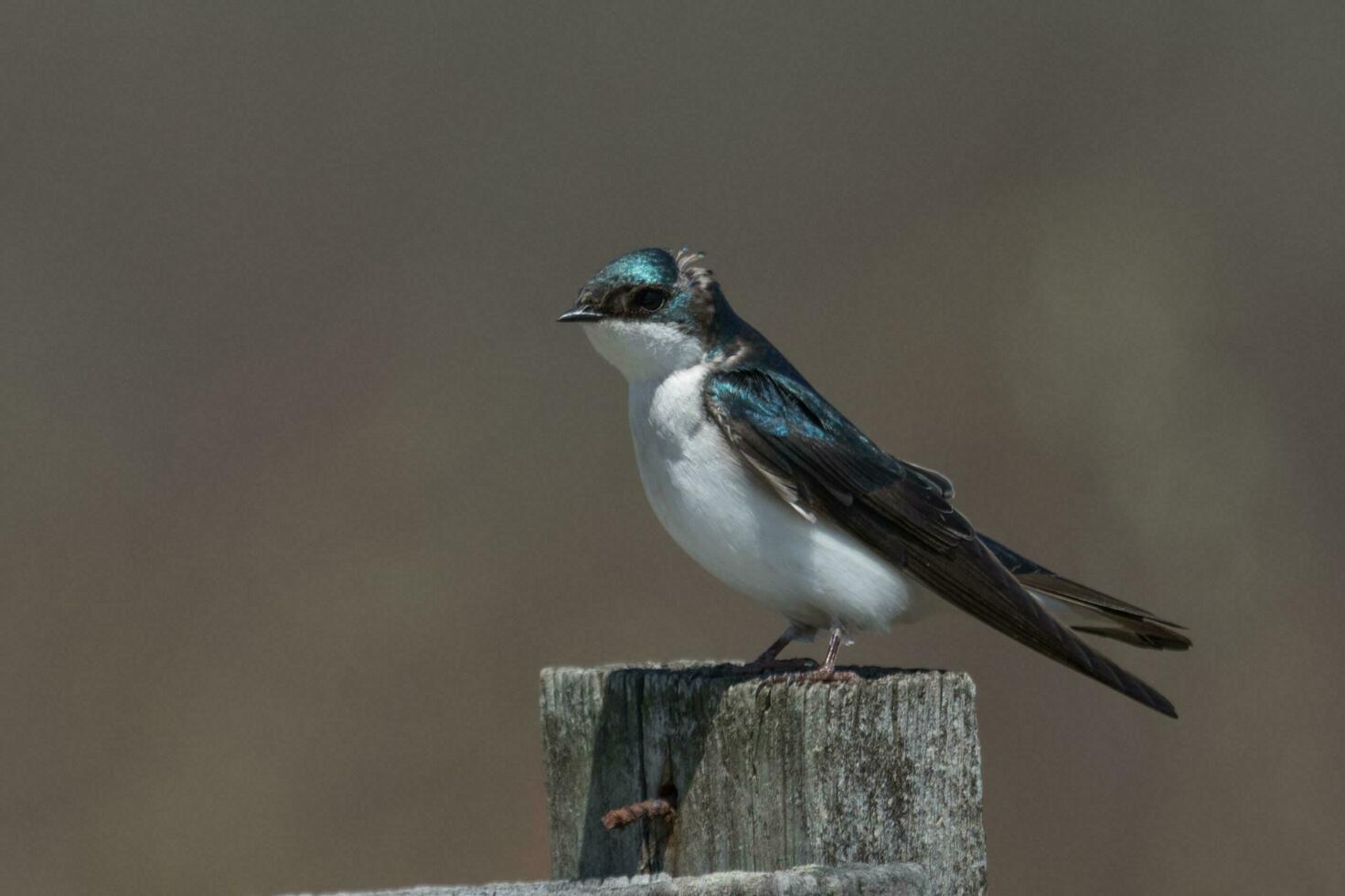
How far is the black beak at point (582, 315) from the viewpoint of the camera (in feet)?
9.02

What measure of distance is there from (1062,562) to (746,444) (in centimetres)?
194

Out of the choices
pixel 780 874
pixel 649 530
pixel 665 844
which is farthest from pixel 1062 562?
pixel 780 874

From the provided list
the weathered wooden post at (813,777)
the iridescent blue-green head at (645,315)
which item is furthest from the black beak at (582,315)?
the weathered wooden post at (813,777)

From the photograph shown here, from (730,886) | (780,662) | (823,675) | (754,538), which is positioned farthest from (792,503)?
(730,886)

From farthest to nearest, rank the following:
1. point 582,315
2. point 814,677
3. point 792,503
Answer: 1. point 582,315
2. point 792,503
3. point 814,677

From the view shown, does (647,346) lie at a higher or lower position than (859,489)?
higher

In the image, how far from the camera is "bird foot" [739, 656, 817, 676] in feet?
7.72

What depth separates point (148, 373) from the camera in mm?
4902

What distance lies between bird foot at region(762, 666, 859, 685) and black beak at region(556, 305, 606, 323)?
2.54 feet

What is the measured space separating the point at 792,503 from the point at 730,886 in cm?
115

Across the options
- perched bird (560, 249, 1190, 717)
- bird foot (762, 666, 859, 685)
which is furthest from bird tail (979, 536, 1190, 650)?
bird foot (762, 666, 859, 685)

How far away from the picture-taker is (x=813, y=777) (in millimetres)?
1933

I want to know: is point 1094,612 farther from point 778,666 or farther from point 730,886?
point 730,886

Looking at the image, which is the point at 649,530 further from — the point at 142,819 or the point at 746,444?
the point at 746,444
